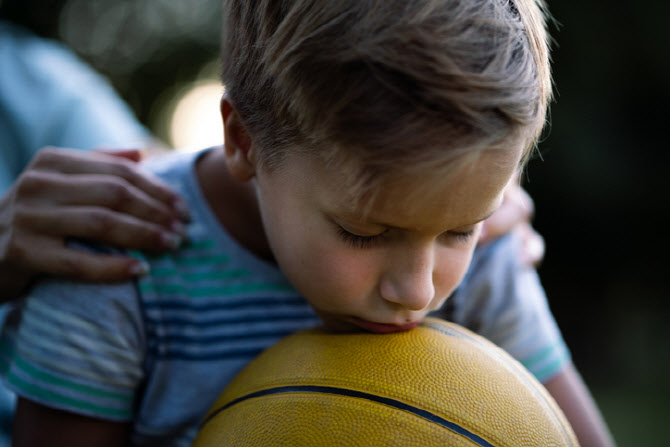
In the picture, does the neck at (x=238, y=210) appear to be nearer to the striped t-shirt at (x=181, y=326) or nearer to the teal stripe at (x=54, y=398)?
the striped t-shirt at (x=181, y=326)

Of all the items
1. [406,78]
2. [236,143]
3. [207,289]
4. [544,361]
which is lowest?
[544,361]

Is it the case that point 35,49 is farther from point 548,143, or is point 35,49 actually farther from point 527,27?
point 548,143

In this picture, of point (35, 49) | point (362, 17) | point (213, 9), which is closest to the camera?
point (362, 17)

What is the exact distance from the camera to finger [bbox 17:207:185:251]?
1205 mm

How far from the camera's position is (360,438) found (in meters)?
Result: 0.87

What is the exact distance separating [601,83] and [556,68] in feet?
0.99

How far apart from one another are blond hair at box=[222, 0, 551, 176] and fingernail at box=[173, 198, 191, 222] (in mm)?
450

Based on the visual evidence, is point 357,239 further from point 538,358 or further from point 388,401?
point 538,358

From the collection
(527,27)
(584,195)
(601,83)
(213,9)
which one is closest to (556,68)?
(601,83)

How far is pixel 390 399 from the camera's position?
908 mm

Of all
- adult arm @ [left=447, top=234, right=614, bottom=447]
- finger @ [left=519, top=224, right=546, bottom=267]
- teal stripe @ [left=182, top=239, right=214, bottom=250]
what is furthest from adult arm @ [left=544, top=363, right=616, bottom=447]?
teal stripe @ [left=182, top=239, right=214, bottom=250]

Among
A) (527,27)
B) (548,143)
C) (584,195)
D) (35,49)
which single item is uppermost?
(527,27)

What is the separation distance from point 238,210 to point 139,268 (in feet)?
0.79

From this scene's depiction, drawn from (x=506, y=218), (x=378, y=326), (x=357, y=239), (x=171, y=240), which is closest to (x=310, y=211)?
(x=357, y=239)
